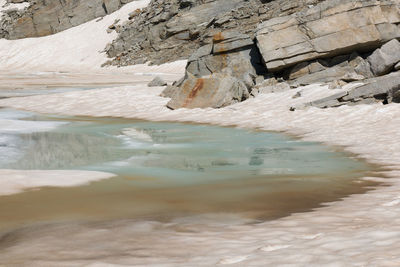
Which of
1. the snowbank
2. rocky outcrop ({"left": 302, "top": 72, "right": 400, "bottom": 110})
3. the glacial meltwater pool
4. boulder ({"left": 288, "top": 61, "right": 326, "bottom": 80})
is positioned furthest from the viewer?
boulder ({"left": 288, "top": 61, "right": 326, "bottom": 80})

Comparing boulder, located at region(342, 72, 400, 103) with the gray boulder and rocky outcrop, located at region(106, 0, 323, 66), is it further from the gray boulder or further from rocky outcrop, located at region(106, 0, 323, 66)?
rocky outcrop, located at region(106, 0, 323, 66)

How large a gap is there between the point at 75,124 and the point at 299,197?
1160 centimetres

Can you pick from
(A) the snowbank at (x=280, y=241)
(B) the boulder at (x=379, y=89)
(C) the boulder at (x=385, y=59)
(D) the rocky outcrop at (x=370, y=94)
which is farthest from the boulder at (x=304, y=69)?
(A) the snowbank at (x=280, y=241)

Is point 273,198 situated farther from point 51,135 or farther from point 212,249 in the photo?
point 51,135

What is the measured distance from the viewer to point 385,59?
17109 millimetres

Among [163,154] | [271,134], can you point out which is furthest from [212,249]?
[271,134]

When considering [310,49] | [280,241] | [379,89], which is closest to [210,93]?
[310,49]

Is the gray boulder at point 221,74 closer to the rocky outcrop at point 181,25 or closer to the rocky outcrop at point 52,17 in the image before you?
the rocky outcrop at point 181,25

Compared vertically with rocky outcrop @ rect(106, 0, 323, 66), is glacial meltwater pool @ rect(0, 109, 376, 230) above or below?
below

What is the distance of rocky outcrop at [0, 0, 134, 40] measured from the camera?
6419 centimetres

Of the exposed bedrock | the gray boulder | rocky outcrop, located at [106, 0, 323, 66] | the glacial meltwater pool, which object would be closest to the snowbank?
the glacial meltwater pool

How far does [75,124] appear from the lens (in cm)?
1650

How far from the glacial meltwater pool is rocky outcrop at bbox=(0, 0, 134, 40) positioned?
51.5 m

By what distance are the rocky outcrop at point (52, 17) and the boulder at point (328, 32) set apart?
4563 cm
